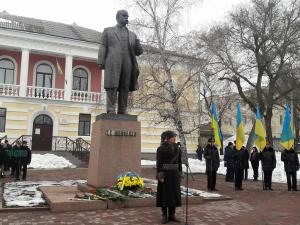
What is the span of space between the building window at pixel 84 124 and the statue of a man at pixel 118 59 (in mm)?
21844

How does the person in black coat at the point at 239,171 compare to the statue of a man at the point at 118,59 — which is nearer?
the statue of a man at the point at 118,59

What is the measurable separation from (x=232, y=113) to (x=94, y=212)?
121 ft

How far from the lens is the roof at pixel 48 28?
31822mm

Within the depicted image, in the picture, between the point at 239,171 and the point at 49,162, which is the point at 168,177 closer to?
the point at 239,171

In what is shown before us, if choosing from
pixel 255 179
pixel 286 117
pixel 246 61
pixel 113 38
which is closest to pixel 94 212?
pixel 113 38

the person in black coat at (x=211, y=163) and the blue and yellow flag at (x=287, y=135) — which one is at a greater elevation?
the blue and yellow flag at (x=287, y=135)

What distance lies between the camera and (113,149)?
9828 mm

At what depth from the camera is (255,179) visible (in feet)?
61.0

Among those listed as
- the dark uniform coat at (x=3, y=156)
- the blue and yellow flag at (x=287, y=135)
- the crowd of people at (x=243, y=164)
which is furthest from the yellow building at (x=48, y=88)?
the blue and yellow flag at (x=287, y=135)

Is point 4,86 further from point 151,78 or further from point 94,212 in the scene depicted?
point 94,212

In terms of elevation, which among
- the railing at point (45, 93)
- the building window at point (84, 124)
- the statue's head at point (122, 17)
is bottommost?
the building window at point (84, 124)

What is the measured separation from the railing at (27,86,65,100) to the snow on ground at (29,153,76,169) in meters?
6.58

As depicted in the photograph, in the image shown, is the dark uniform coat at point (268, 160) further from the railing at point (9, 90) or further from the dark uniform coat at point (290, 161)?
the railing at point (9, 90)

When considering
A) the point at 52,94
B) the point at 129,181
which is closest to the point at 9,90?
the point at 52,94
